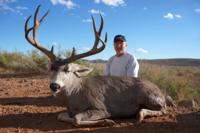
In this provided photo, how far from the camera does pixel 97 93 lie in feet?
21.8

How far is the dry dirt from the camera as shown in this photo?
5.91 metres

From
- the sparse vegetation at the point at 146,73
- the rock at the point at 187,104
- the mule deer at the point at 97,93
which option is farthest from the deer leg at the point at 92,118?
the sparse vegetation at the point at 146,73

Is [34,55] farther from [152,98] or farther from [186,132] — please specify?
[186,132]

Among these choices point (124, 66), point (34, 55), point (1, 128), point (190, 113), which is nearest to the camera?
point (1, 128)

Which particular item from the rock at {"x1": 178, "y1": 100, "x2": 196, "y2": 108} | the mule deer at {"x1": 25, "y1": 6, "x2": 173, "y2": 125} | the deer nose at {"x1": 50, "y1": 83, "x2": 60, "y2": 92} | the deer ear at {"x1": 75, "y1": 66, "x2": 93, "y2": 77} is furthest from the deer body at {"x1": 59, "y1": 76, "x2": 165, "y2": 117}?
the rock at {"x1": 178, "y1": 100, "x2": 196, "y2": 108}

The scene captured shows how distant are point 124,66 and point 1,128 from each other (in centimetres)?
303

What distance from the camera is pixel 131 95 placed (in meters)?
6.72

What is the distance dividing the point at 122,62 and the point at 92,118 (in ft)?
6.56

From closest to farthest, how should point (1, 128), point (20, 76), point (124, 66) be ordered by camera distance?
point (1, 128) → point (124, 66) → point (20, 76)

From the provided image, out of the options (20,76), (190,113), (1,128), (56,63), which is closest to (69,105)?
(56,63)

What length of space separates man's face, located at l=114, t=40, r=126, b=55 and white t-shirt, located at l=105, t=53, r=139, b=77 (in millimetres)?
110

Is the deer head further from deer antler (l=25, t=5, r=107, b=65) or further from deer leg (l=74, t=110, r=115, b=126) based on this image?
deer leg (l=74, t=110, r=115, b=126)

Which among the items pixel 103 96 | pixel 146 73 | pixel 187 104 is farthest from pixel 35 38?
pixel 146 73

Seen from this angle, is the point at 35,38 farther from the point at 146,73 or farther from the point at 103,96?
the point at 146,73
